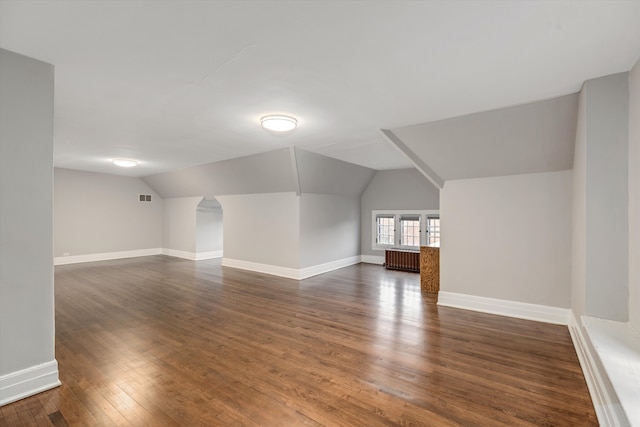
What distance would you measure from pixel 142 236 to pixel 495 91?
10113 millimetres

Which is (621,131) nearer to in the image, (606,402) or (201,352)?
(606,402)

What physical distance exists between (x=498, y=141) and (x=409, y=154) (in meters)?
1.16

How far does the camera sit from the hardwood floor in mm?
2047

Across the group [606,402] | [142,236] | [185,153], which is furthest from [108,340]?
[142,236]

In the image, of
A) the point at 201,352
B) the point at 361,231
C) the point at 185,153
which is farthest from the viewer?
the point at 361,231

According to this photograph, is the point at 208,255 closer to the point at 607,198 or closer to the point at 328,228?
the point at 328,228

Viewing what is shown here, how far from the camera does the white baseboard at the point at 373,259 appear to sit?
8.03 meters

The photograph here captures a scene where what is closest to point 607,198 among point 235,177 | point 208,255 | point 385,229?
point 385,229

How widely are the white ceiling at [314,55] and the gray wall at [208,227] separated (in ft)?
18.0

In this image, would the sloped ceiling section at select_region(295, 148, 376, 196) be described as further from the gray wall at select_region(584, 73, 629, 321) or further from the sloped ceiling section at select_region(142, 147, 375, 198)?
the gray wall at select_region(584, 73, 629, 321)

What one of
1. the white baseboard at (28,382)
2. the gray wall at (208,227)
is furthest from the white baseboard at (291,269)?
the white baseboard at (28,382)

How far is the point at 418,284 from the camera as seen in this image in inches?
228

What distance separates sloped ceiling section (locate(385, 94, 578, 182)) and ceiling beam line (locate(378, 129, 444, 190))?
1 cm

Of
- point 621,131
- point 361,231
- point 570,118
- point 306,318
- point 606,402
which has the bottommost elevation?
point 306,318
